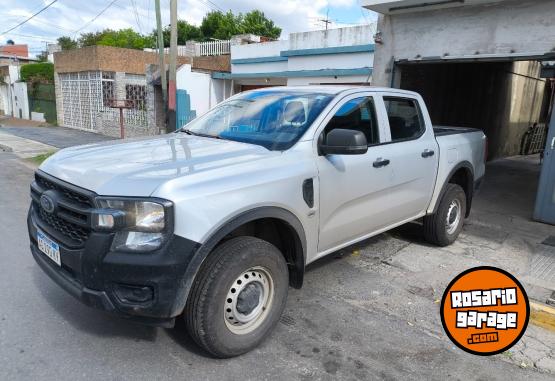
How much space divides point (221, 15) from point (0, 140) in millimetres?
42514

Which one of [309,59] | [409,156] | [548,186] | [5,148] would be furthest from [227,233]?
[309,59]

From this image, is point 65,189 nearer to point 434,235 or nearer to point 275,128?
point 275,128

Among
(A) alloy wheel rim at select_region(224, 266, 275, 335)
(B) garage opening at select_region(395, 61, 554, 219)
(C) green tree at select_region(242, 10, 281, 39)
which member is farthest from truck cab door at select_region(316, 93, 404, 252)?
(C) green tree at select_region(242, 10, 281, 39)

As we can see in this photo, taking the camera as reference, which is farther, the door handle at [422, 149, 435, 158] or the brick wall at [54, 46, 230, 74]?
the brick wall at [54, 46, 230, 74]

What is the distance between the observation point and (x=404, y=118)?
4.49 meters

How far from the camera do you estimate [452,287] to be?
10.4ft

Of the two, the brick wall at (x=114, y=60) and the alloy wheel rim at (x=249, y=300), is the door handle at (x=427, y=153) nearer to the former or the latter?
the alloy wheel rim at (x=249, y=300)

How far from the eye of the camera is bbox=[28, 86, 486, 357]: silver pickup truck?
2.42 meters

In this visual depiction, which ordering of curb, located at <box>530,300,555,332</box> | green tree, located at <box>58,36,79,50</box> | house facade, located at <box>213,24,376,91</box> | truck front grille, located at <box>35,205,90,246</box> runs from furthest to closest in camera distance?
green tree, located at <box>58,36,79,50</box>
house facade, located at <box>213,24,376,91</box>
curb, located at <box>530,300,555,332</box>
truck front grille, located at <box>35,205,90,246</box>

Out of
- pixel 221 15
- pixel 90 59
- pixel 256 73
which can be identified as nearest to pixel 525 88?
pixel 256 73

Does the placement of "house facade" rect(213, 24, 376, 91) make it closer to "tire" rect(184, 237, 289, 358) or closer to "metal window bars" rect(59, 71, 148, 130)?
"metal window bars" rect(59, 71, 148, 130)

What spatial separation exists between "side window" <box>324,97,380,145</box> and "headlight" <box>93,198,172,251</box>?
65.5 inches

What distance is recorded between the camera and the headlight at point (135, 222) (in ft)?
7.80

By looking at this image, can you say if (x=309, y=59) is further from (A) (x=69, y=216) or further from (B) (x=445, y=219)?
(A) (x=69, y=216)
